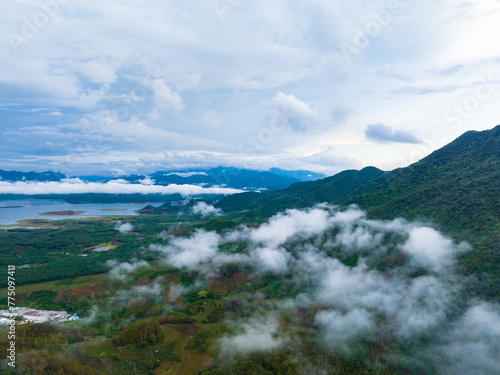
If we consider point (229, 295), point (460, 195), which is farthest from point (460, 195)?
point (229, 295)

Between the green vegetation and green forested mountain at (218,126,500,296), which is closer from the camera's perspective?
the green vegetation

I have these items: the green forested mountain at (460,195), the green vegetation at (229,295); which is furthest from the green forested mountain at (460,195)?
the green vegetation at (229,295)

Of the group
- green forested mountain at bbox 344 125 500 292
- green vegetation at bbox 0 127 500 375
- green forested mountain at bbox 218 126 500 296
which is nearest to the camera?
green vegetation at bbox 0 127 500 375

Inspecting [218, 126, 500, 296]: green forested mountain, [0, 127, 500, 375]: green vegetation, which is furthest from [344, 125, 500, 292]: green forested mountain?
[0, 127, 500, 375]: green vegetation

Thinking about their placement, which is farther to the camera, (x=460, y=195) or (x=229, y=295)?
(x=460, y=195)

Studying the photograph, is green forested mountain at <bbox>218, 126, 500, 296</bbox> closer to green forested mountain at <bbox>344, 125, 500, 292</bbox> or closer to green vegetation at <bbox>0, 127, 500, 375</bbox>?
green forested mountain at <bbox>344, 125, 500, 292</bbox>

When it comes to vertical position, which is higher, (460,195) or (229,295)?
(460,195)

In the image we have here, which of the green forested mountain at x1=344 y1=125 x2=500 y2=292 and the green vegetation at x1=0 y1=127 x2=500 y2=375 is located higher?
the green forested mountain at x1=344 y1=125 x2=500 y2=292

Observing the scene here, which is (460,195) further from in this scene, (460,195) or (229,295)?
(229,295)

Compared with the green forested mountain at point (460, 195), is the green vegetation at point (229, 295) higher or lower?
lower

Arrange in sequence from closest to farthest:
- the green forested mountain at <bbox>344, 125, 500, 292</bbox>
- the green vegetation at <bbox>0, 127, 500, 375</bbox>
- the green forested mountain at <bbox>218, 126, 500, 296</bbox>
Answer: the green vegetation at <bbox>0, 127, 500, 375</bbox> → the green forested mountain at <bbox>218, 126, 500, 296</bbox> → the green forested mountain at <bbox>344, 125, 500, 292</bbox>

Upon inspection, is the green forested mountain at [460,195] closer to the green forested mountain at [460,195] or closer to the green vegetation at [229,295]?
the green forested mountain at [460,195]
